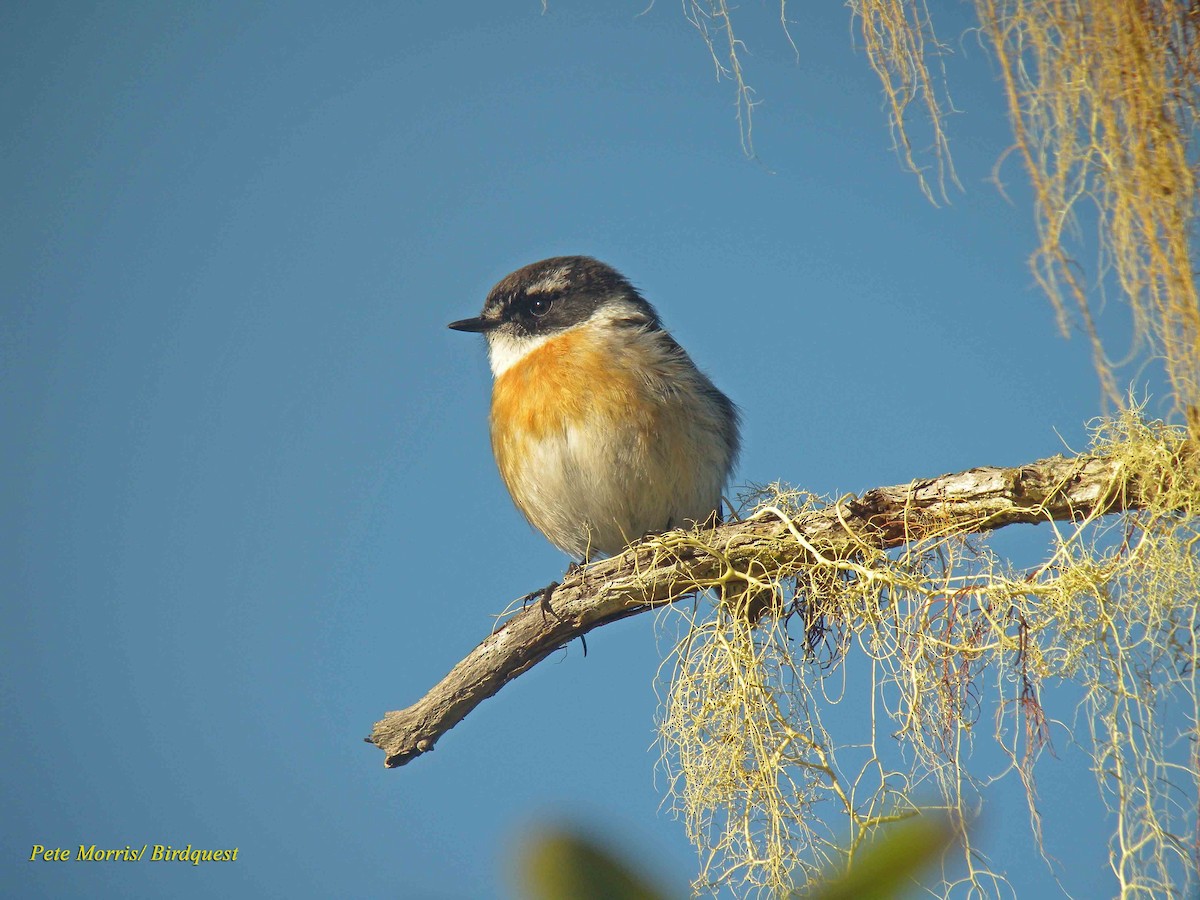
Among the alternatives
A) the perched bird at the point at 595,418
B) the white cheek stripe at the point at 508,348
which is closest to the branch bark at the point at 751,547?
the perched bird at the point at 595,418

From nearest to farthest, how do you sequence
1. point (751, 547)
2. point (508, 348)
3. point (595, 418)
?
point (751, 547) → point (595, 418) → point (508, 348)

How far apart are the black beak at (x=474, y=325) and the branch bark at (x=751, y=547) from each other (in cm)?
176

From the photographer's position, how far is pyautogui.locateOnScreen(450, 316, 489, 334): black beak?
5.33m

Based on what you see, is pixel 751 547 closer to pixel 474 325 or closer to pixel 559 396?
pixel 559 396

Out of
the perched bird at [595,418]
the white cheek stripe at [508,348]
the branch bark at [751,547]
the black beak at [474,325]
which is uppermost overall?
the black beak at [474,325]

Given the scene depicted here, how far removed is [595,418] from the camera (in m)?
4.64

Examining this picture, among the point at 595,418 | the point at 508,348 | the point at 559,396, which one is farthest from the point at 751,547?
the point at 508,348

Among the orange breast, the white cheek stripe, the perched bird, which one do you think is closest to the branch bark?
the perched bird

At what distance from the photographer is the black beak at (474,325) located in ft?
17.5

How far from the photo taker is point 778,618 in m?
3.28

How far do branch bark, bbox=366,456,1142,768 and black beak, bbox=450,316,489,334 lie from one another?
5.78ft

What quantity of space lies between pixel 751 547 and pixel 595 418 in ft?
4.22

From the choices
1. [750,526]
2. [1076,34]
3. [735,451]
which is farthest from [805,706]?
[735,451]

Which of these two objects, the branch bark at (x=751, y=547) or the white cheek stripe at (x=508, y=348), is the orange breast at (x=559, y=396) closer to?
the white cheek stripe at (x=508, y=348)
